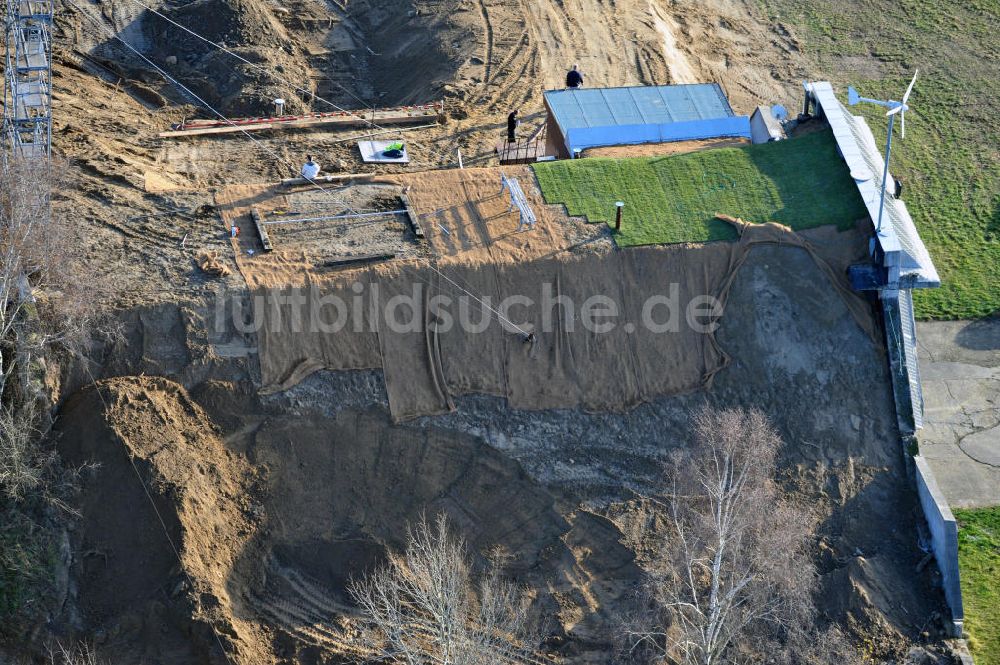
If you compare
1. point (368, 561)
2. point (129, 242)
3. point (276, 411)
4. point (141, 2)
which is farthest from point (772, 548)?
point (141, 2)

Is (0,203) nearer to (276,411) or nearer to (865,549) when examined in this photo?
(276,411)

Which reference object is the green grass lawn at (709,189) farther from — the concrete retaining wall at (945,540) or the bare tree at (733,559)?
the concrete retaining wall at (945,540)

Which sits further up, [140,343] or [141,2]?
[141,2]

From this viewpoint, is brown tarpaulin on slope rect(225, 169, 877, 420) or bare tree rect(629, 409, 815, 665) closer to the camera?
bare tree rect(629, 409, 815, 665)

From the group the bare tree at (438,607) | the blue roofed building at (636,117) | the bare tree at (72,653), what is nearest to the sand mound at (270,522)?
the bare tree at (72,653)

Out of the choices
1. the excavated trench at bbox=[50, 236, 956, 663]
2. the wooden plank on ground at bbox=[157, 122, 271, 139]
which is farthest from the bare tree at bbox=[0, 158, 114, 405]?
the wooden plank on ground at bbox=[157, 122, 271, 139]

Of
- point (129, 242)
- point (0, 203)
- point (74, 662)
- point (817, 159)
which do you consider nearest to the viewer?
point (74, 662)

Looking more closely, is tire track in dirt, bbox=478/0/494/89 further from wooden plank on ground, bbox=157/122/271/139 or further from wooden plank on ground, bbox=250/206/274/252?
wooden plank on ground, bbox=250/206/274/252

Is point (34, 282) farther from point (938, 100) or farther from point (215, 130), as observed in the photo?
point (938, 100)
